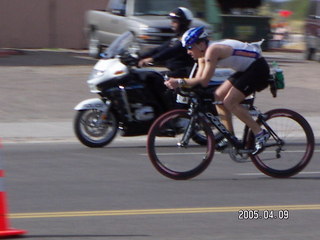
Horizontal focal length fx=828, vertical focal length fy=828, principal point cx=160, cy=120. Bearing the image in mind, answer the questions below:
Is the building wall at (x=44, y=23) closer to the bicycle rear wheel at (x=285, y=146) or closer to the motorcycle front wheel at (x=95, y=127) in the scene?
the motorcycle front wheel at (x=95, y=127)

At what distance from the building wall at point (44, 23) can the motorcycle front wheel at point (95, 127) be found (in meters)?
17.5

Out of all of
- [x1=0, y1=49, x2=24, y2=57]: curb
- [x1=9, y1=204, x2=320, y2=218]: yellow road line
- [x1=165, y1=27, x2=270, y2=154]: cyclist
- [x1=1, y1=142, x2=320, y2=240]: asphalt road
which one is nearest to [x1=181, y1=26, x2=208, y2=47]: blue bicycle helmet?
[x1=165, y1=27, x2=270, y2=154]: cyclist

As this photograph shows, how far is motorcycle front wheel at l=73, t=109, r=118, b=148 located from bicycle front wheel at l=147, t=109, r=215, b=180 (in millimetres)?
2381

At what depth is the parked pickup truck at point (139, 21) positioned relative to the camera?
21.4 metres

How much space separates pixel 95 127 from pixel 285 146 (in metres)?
3.31

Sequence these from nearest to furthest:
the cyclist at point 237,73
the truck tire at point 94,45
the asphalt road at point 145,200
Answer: the asphalt road at point 145,200, the cyclist at point 237,73, the truck tire at point 94,45

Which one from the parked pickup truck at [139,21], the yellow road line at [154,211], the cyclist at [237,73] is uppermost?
the cyclist at [237,73]

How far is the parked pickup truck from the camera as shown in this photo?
70.2ft

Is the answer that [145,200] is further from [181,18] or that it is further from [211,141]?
[181,18]

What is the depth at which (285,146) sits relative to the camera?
930 cm

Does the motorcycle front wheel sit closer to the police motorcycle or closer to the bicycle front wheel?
the police motorcycle

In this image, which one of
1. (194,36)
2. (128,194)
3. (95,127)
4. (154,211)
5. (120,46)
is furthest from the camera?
(120,46)

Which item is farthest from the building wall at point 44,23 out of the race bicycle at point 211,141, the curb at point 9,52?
the race bicycle at point 211,141

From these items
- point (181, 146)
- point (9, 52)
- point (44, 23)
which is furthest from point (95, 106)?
point (44, 23)
